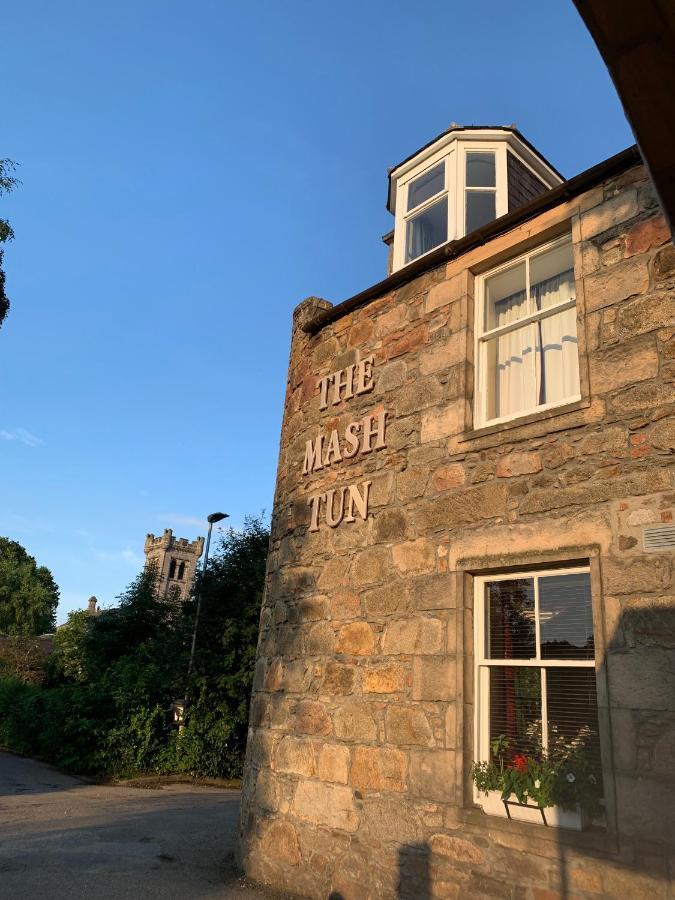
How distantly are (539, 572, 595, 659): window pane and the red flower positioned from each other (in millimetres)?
679

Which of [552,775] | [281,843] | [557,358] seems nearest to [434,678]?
[552,775]

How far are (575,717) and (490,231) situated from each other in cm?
410

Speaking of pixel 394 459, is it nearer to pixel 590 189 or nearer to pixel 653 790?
pixel 590 189

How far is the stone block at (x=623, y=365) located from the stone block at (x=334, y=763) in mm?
3540

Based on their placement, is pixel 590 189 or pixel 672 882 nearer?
pixel 672 882

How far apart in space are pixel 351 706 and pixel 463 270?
401 centimetres

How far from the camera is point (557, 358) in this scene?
5562 mm

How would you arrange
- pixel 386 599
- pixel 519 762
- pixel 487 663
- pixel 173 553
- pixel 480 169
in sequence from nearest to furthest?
pixel 519 762, pixel 487 663, pixel 386 599, pixel 480 169, pixel 173 553

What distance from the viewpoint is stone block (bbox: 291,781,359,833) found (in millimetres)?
5352

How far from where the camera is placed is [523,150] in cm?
891

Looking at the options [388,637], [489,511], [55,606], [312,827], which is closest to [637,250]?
[489,511]

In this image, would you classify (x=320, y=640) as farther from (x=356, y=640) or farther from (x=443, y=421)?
(x=443, y=421)

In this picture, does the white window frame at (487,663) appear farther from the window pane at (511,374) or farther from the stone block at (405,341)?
the stone block at (405,341)

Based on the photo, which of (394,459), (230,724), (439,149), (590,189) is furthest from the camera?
(230,724)
